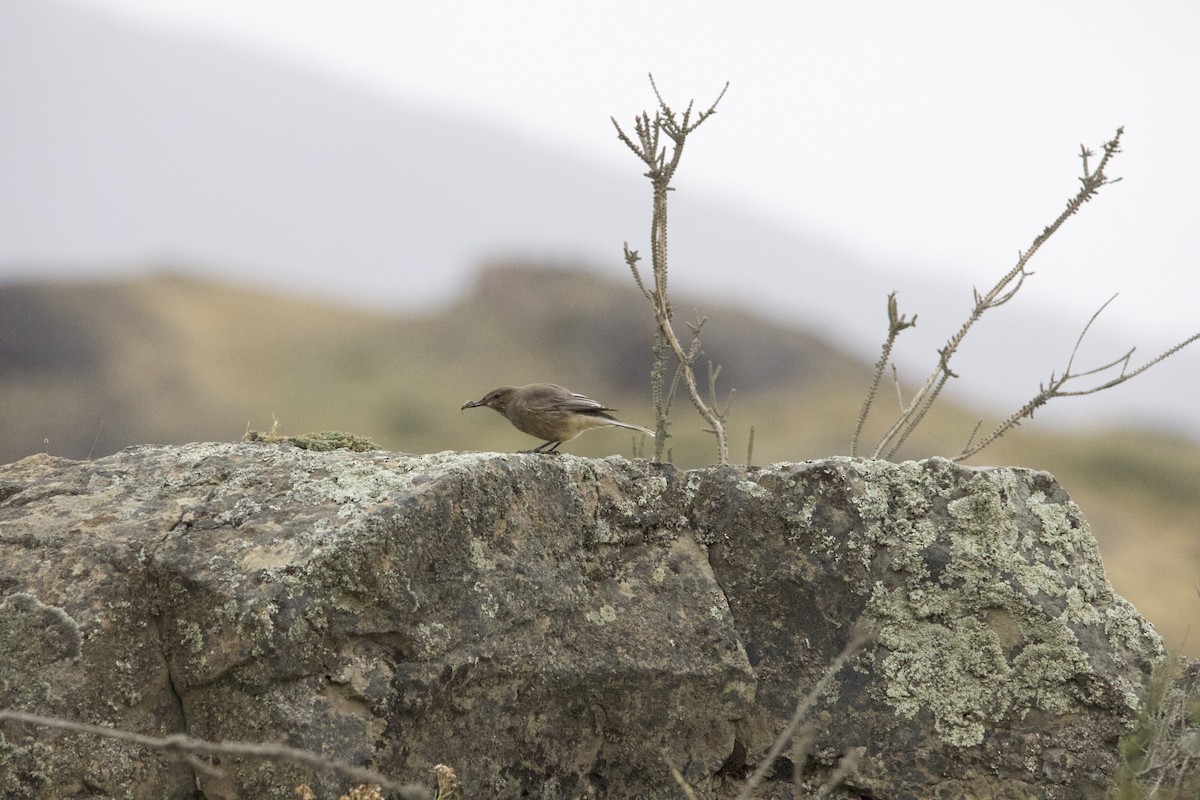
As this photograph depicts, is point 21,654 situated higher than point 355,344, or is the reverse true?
point 21,654

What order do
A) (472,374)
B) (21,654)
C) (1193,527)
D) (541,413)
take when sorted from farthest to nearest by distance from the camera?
(472,374) < (1193,527) < (541,413) < (21,654)

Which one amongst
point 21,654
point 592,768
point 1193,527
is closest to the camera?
point 21,654

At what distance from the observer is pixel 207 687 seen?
12.2 feet

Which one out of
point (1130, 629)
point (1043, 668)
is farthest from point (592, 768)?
point (1130, 629)

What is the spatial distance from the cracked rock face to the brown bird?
1142mm

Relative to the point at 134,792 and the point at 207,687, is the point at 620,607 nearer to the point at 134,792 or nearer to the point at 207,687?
the point at 207,687

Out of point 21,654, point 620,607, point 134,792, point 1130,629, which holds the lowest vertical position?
point 134,792

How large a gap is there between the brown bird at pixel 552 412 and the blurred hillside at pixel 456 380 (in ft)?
57.8

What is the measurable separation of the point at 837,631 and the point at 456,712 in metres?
1.62

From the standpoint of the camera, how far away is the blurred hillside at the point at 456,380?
2972 centimetres

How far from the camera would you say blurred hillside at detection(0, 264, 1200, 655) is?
29.7m

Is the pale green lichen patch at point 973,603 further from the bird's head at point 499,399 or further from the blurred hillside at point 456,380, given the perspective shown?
the blurred hillside at point 456,380

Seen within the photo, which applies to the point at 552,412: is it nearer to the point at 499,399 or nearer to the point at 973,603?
the point at 499,399

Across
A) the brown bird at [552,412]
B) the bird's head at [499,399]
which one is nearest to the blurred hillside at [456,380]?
the bird's head at [499,399]
